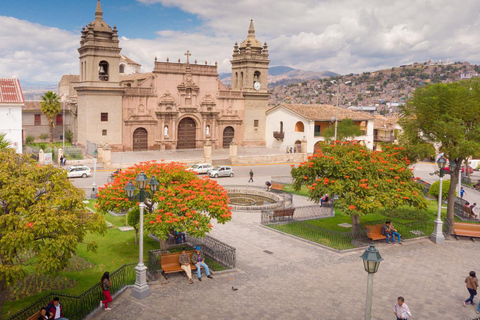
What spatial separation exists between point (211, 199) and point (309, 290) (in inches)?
182

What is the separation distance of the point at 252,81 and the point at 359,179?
37.7 meters

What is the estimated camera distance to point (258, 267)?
16641 mm

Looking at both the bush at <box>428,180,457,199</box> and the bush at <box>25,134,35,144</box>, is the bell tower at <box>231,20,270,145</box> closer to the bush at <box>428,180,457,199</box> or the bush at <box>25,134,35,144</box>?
the bush at <box>25,134,35,144</box>

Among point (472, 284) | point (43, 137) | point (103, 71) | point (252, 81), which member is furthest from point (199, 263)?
point (43, 137)

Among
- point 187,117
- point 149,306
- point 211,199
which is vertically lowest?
point 149,306

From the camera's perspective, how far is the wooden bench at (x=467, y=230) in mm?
21047

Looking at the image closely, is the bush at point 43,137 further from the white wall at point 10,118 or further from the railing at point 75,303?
the railing at point 75,303

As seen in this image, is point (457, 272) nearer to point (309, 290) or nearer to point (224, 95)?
point (309, 290)

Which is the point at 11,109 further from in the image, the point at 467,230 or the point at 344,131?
the point at 344,131

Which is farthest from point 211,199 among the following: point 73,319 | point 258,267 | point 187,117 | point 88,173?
point 187,117

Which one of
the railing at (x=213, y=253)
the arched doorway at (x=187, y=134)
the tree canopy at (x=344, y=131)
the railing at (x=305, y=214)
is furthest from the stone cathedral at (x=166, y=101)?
the railing at (x=213, y=253)

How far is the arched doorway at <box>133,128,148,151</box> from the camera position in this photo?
158ft

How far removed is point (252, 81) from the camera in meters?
55.6

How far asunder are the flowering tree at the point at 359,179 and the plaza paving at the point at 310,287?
2080 millimetres
